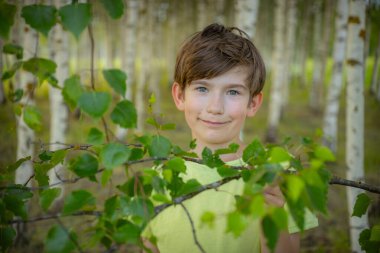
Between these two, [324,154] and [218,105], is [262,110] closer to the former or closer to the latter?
[218,105]

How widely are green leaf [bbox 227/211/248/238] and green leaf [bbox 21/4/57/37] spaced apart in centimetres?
63

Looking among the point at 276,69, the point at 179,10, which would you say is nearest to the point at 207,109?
the point at 276,69

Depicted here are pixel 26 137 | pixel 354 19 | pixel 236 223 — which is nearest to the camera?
pixel 236 223

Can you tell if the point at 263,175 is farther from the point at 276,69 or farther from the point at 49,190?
the point at 276,69

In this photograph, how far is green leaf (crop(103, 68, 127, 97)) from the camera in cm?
78

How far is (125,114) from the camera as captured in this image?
84 centimetres

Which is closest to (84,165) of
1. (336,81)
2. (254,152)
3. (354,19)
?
(254,152)

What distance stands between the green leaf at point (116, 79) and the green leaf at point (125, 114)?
1.9 inches

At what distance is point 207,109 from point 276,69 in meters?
8.92

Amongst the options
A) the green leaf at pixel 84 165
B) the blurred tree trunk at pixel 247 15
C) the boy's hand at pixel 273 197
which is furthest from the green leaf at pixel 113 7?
the blurred tree trunk at pixel 247 15

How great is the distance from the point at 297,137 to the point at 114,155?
380 inches

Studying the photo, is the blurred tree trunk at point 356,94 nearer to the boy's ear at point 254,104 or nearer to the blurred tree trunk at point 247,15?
the blurred tree trunk at point 247,15

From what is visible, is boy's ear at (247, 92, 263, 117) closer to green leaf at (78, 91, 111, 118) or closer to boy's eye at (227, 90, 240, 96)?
boy's eye at (227, 90, 240, 96)

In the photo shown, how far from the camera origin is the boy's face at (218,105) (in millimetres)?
1635
